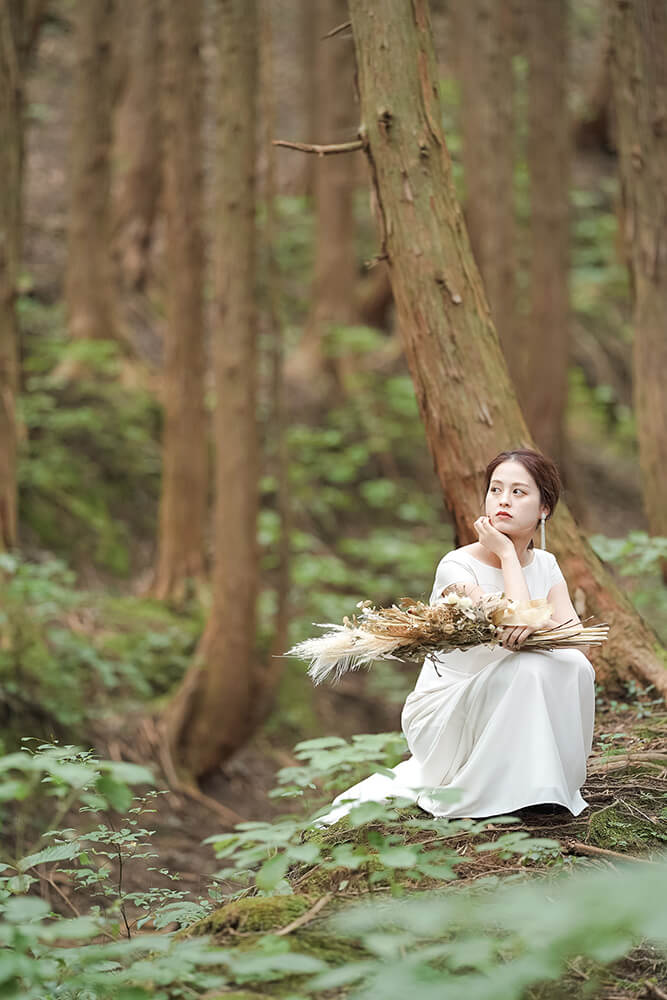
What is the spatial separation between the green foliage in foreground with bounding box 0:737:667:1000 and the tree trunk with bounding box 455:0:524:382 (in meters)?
8.12

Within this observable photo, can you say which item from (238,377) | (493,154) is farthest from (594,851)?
(493,154)

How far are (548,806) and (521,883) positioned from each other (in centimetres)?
72

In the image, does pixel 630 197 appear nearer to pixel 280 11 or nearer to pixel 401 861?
pixel 401 861

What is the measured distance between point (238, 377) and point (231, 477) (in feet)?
2.58

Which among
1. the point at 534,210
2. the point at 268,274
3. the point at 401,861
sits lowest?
the point at 401,861

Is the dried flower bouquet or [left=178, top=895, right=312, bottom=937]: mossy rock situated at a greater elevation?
the dried flower bouquet

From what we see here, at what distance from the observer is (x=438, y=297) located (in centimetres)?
499

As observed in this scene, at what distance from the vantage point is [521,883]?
2.91m

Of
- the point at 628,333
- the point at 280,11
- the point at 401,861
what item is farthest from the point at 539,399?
the point at 280,11

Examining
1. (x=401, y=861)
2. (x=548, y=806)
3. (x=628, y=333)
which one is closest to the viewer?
(x=401, y=861)

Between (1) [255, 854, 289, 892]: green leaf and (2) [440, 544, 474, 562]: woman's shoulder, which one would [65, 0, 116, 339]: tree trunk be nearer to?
(2) [440, 544, 474, 562]: woman's shoulder

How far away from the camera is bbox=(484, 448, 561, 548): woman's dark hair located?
3.78 meters

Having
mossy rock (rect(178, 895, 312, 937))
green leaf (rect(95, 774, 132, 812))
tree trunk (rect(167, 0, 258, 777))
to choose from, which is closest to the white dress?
mossy rock (rect(178, 895, 312, 937))

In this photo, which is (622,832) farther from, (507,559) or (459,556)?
(459,556)
